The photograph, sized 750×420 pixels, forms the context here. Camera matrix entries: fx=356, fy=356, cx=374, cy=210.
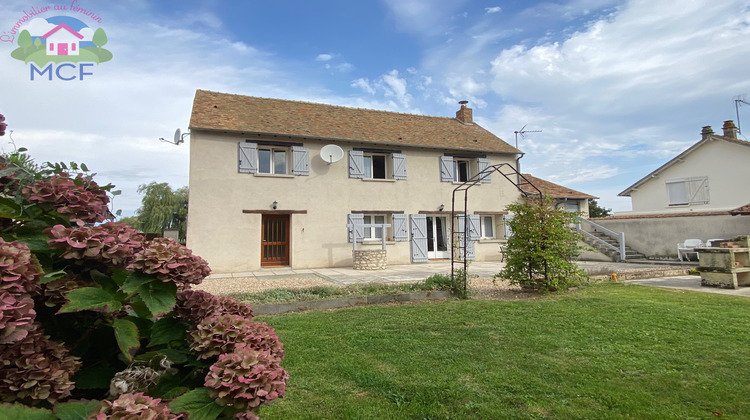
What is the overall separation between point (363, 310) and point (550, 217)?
450 centimetres

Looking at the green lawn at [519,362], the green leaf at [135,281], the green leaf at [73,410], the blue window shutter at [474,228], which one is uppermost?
the blue window shutter at [474,228]

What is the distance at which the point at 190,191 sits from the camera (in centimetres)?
1182

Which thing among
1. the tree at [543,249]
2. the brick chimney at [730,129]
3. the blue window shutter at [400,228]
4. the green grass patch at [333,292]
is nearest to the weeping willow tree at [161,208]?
the blue window shutter at [400,228]

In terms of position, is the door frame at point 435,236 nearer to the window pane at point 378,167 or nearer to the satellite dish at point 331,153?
the window pane at point 378,167

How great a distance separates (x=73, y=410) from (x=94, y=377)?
0.21 m

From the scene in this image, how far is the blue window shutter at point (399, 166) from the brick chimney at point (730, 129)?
56.0ft

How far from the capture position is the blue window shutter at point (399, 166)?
1453 cm

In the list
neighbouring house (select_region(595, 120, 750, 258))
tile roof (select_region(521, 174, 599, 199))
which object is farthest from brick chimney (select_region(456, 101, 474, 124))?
neighbouring house (select_region(595, 120, 750, 258))

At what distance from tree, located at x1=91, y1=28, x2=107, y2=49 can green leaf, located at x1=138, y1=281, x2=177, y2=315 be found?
28.8 ft

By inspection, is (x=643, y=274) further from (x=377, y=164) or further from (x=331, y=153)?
(x=331, y=153)

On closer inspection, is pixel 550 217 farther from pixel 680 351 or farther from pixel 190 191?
pixel 190 191

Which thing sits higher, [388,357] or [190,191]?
[190,191]

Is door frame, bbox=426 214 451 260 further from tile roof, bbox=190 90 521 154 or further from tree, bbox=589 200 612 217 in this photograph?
tree, bbox=589 200 612 217

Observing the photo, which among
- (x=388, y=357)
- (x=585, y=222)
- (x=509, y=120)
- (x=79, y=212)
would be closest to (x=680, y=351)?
(x=388, y=357)
